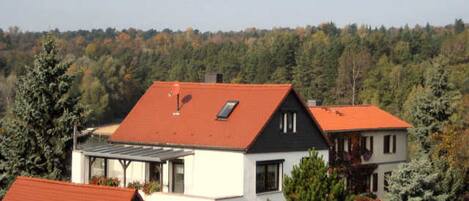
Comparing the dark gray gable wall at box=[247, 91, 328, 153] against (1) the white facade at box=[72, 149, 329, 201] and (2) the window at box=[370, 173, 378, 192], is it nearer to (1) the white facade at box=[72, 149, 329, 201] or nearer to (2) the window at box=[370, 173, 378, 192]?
(1) the white facade at box=[72, 149, 329, 201]

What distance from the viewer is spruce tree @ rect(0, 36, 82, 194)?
40906 millimetres

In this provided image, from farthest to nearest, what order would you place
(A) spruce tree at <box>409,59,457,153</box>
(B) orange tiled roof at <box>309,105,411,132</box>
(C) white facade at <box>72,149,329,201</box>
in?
(A) spruce tree at <box>409,59,457,153</box> < (B) orange tiled roof at <box>309,105,411,132</box> < (C) white facade at <box>72,149,329,201</box>

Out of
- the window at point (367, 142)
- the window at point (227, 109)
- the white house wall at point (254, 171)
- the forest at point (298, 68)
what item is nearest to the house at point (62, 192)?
the white house wall at point (254, 171)

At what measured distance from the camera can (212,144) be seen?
1435 inches

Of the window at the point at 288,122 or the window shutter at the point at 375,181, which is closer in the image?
the window at the point at 288,122

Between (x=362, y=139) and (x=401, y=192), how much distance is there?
916 centimetres

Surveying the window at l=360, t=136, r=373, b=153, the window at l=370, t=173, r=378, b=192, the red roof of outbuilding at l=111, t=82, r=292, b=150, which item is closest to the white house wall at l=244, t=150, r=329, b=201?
the red roof of outbuilding at l=111, t=82, r=292, b=150

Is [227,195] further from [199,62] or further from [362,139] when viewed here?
[199,62]

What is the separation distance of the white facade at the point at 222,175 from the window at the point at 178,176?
232mm

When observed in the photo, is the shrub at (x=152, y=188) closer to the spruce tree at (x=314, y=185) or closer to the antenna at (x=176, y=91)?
the antenna at (x=176, y=91)

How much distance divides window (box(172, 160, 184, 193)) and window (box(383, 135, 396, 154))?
16280 millimetres

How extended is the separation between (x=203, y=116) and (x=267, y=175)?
157 inches

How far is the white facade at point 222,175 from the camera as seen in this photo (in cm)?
3562

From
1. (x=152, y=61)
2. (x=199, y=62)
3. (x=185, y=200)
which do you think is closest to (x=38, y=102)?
(x=185, y=200)
